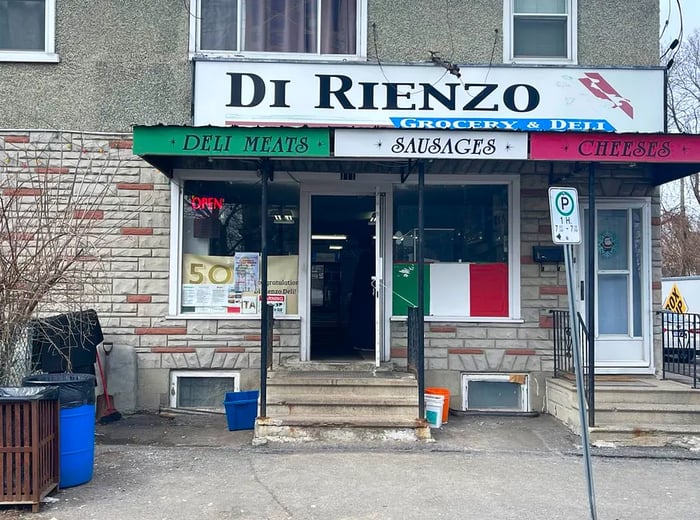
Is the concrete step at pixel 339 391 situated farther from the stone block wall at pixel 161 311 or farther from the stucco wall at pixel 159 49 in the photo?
the stucco wall at pixel 159 49

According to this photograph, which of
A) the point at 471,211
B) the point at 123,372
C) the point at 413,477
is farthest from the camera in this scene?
the point at 471,211

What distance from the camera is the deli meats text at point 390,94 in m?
8.77

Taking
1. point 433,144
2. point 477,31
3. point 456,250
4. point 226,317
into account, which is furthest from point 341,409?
point 477,31

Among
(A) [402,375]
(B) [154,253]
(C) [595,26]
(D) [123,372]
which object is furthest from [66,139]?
(C) [595,26]

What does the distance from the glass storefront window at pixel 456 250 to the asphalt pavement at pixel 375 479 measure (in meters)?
1.81

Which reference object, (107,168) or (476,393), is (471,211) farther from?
(107,168)

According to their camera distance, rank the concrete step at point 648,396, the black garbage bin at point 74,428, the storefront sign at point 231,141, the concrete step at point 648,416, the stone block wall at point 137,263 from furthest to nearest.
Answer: the stone block wall at point 137,263 < the concrete step at point 648,396 < the concrete step at point 648,416 < the storefront sign at point 231,141 < the black garbage bin at point 74,428

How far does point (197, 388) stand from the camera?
8.88 metres

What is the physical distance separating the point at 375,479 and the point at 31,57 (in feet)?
22.8

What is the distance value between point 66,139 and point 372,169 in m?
4.06

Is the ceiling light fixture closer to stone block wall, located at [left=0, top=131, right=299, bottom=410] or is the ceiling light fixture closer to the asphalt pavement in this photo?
stone block wall, located at [left=0, top=131, right=299, bottom=410]

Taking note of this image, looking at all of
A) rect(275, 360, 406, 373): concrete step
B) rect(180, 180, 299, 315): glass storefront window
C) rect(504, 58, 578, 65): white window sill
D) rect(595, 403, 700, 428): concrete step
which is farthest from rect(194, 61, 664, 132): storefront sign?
rect(595, 403, 700, 428): concrete step

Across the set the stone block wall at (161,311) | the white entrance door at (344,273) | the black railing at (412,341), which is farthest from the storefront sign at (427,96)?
the black railing at (412,341)

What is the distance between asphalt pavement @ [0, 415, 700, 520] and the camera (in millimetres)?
5359
